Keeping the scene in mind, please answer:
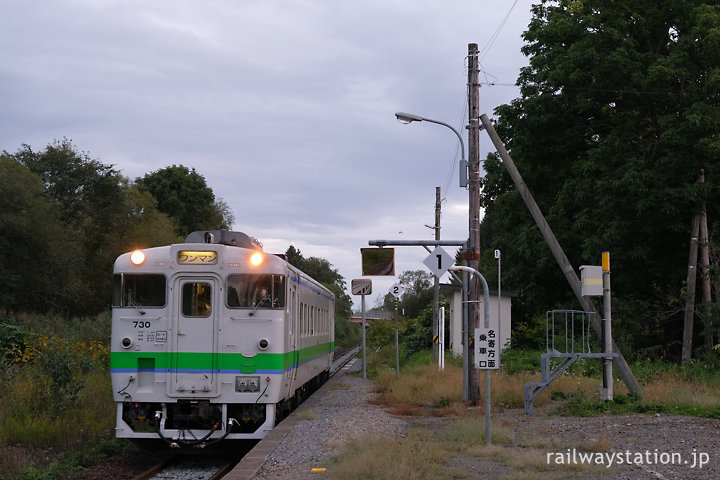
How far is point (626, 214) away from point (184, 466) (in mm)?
15995

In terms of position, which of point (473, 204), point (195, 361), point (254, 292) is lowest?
point (195, 361)

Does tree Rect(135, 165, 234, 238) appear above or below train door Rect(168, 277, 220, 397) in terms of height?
above

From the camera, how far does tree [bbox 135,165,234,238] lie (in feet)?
216

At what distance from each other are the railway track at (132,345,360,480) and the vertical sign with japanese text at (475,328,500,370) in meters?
3.77

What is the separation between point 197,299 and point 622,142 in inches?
636

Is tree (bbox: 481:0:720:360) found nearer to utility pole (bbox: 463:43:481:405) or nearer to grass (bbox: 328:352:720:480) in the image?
grass (bbox: 328:352:720:480)

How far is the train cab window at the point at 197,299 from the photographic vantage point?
1174cm

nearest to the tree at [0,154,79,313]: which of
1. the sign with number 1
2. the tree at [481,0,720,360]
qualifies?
the tree at [481,0,720,360]

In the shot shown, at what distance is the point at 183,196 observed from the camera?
66.8 metres

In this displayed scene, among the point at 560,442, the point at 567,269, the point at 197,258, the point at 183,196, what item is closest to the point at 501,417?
the point at 560,442

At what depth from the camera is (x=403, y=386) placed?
63.6ft

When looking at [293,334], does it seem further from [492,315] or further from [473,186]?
[492,315]

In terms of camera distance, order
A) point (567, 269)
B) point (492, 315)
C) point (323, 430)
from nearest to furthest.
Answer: point (323, 430), point (567, 269), point (492, 315)

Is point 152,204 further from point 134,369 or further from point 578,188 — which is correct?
point 134,369
